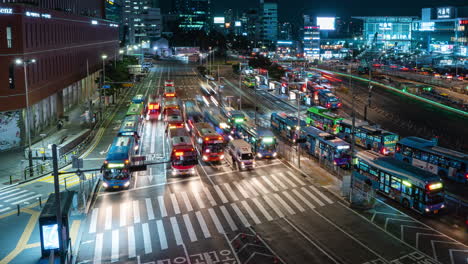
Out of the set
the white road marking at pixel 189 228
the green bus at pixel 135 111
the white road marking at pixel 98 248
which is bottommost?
the white road marking at pixel 98 248

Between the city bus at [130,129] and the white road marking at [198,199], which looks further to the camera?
the city bus at [130,129]

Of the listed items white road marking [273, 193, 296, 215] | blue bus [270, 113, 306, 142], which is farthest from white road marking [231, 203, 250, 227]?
blue bus [270, 113, 306, 142]

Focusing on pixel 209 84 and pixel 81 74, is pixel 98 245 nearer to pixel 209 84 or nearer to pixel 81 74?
pixel 81 74

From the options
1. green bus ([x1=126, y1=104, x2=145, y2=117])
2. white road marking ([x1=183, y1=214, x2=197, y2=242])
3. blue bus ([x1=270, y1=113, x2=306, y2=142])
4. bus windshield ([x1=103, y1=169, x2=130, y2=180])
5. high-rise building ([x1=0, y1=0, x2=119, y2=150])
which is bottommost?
white road marking ([x1=183, y1=214, x2=197, y2=242])

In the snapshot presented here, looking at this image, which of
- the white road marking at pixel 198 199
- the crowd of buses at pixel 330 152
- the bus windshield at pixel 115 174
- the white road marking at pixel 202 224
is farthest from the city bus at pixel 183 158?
the white road marking at pixel 202 224

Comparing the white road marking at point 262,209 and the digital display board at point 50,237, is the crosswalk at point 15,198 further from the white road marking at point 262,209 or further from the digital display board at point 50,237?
the white road marking at point 262,209

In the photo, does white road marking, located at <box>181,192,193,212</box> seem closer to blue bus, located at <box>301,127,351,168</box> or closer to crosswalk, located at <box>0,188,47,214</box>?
crosswalk, located at <box>0,188,47,214</box>
